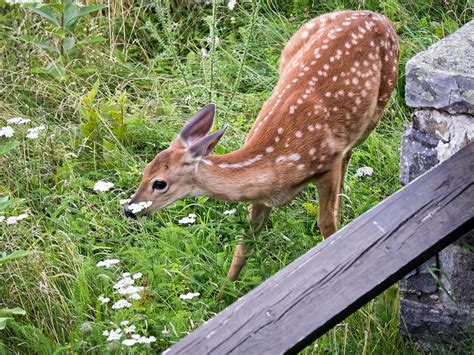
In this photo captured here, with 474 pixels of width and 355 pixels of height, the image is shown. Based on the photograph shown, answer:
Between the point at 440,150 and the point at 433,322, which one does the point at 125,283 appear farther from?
the point at 440,150

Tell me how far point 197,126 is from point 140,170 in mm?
1000

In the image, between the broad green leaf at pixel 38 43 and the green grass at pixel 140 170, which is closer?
the green grass at pixel 140 170

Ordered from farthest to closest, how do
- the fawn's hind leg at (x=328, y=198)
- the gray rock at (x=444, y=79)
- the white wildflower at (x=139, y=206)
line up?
the fawn's hind leg at (x=328, y=198)
the white wildflower at (x=139, y=206)
the gray rock at (x=444, y=79)

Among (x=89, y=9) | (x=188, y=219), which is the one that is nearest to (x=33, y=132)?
(x=89, y=9)

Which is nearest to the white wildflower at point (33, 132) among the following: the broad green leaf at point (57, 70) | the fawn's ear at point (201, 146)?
the broad green leaf at point (57, 70)

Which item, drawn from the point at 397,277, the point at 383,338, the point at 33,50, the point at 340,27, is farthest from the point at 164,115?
the point at 397,277

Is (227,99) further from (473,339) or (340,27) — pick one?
(473,339)

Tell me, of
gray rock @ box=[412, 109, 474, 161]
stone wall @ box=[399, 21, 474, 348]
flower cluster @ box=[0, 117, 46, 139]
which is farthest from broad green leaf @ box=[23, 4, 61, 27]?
gray rock @ box=[412, 109, 474, 161]

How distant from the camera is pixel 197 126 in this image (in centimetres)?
443

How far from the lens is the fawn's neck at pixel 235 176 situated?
4.40m

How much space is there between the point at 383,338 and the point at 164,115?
2.30m

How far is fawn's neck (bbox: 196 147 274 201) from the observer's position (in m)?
4.40

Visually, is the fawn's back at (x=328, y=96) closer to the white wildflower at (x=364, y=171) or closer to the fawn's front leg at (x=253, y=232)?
the white wildflower at (x=364, y=171)

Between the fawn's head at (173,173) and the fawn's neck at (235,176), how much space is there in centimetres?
4
